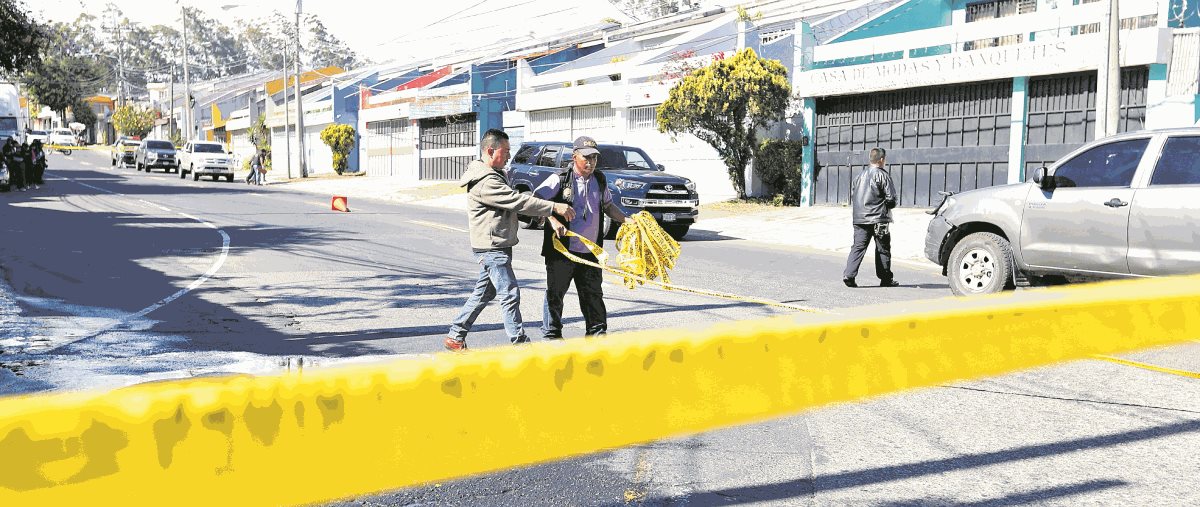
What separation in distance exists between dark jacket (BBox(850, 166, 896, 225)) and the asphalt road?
87cm

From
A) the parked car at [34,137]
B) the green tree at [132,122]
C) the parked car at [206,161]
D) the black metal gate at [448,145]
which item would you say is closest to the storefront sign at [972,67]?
the black metal gate at [448,145]

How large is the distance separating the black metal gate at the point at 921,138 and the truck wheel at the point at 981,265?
12.5m

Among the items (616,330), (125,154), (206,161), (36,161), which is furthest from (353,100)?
(616,330)

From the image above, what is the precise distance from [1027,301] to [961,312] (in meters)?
0.26

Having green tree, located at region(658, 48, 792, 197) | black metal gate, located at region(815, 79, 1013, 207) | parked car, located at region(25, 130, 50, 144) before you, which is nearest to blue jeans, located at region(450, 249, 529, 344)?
black metal gate, located at region(815, 79, 1013, 207)

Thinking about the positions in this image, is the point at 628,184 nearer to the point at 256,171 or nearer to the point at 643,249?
the point at 643,249

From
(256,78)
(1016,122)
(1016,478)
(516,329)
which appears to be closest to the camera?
(1016,478)

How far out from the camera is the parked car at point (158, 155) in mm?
49750

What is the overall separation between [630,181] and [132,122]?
306ft

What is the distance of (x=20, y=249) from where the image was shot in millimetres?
14672

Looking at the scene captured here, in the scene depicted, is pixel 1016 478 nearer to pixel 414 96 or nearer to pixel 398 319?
pixel 398 319

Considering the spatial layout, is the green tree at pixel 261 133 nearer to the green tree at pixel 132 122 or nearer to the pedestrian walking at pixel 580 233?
the green tree at pixel 132 122

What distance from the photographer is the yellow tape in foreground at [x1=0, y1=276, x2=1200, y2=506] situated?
4.85ft

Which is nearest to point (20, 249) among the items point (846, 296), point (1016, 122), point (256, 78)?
point (846, 296)
